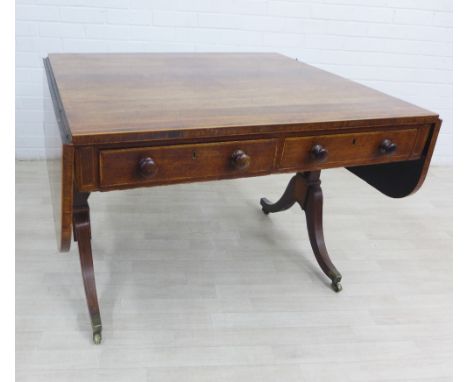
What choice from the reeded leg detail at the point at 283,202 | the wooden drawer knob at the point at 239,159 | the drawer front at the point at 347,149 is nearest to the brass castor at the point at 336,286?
the reeded leg detail at the point at 283,202

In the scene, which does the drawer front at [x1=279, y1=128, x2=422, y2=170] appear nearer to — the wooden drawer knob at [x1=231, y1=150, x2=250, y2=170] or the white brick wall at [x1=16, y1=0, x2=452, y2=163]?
the wooden drawer knob at [x1=231, y1=150, x2=250, y2=170]

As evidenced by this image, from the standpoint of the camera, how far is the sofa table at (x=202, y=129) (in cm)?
114

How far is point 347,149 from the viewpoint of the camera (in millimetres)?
1407

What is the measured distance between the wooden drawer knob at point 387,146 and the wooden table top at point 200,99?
7 cm

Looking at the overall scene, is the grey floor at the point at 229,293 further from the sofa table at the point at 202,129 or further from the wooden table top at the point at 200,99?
the wooden table top at the point at 200,99

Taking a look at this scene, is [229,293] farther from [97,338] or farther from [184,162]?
[184,162]

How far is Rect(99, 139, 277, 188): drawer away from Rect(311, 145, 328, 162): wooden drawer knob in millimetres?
131

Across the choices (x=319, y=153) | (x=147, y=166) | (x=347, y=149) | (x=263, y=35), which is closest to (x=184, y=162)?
(x=147, y=166)

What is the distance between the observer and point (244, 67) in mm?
1875

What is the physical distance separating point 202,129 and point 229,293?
887 mm

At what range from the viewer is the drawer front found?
4.38 ft

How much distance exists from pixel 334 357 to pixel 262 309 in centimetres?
33

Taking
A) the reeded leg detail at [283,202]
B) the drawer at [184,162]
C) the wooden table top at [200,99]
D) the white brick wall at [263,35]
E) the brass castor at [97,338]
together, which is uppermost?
the white brick wall at [263,35]
